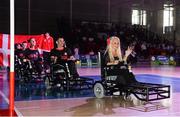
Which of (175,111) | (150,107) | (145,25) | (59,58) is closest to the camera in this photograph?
(175,111)

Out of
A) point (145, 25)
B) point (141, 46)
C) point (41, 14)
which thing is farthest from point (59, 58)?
point (145, 25)

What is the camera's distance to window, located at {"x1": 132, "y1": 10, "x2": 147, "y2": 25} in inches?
1067

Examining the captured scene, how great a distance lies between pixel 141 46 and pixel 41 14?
7.33 metres

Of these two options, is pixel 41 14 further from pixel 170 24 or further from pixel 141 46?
pixel 170 24

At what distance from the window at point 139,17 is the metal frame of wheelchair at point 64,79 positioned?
18697 millimetres

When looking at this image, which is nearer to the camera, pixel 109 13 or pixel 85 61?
pixel 85 61

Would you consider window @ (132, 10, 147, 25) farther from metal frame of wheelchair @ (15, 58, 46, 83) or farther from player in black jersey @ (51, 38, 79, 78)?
player in black jersey @ (51, 38, 79, 78)

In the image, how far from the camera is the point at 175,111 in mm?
5852

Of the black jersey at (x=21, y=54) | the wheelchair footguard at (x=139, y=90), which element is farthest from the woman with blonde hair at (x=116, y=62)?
the black jersey at (x=21, y=54)

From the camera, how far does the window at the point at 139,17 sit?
1067 inches

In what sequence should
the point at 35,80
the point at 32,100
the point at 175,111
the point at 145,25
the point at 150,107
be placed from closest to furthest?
the point at 175,111 → the point at 150,107 → the point at 32,100 → the point at 35,80 → the point at 145,25

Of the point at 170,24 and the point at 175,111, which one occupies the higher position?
the point at 170,24

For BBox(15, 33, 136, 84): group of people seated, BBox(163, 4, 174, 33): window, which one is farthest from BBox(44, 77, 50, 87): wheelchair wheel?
BBox(163, 4, 174, 33): window

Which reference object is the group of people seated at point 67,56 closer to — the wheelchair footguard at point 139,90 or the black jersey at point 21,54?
the black jersey at point 21,54
